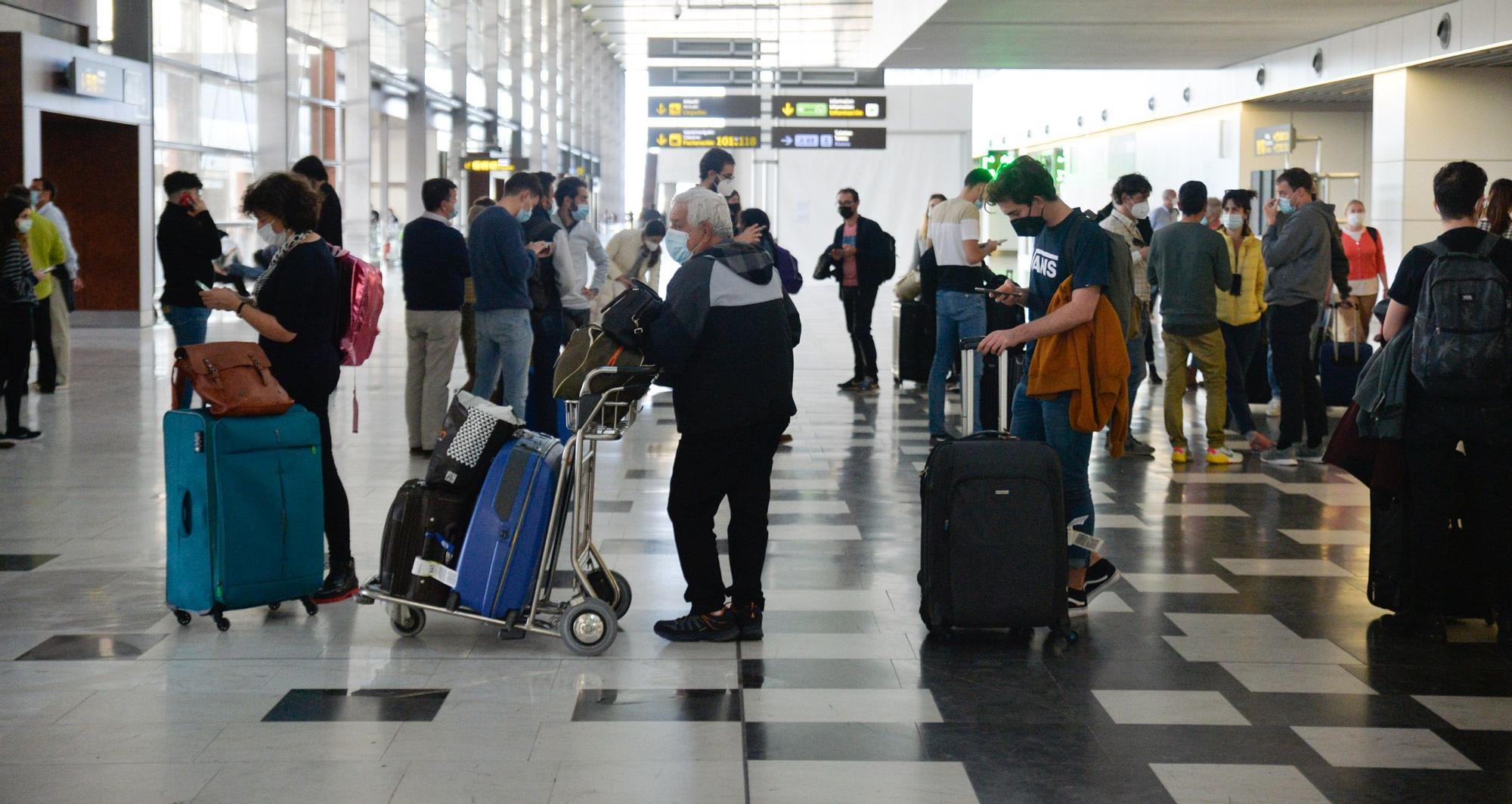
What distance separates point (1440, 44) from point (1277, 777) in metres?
14.8

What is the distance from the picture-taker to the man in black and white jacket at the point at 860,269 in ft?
40.8

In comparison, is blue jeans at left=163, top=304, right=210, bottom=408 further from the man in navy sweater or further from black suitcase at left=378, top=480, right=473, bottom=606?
black suitcase at left=378, top=480, right=473, bottom=606

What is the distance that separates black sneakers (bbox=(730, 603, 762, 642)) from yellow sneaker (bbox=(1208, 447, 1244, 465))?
4572mm

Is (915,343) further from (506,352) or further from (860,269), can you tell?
(506,352)

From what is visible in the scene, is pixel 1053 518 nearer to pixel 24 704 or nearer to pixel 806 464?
pixel 24 704

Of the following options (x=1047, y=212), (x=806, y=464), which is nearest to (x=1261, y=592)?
(x=1047, y=212)

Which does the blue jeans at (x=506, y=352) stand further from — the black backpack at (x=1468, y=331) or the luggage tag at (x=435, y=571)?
the black backpack at (x=1468, y=331)

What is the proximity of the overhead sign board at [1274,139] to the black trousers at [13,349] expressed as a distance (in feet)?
43.9

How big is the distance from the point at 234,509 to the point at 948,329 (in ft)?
18.0

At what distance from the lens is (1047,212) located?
5125mm

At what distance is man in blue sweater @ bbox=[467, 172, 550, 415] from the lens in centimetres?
838

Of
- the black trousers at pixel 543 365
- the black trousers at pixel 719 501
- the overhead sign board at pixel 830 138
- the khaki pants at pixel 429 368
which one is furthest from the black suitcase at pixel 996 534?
the overhead sign board at pixel 830 138

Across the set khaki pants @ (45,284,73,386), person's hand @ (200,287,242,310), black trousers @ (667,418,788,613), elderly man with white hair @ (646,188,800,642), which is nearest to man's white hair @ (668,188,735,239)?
elderly man with white hair @ (646,188,800,642)

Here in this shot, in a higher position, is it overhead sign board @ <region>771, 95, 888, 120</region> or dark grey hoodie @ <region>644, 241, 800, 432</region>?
overhead sign board @ <region>771, 95, 888, 120</region>
